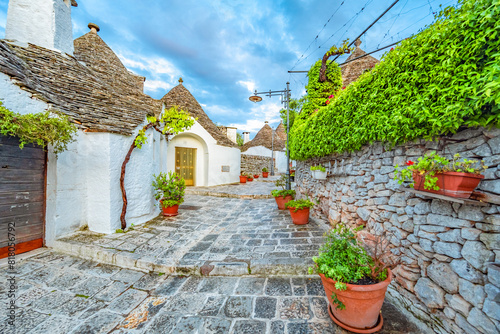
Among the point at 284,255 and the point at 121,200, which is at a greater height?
the point at 121,200

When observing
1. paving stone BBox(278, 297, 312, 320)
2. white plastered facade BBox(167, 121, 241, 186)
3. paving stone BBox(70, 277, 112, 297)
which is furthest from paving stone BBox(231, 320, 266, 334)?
white plastered facade BBox(167, 121, 241, 186)

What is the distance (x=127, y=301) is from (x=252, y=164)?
610 inches

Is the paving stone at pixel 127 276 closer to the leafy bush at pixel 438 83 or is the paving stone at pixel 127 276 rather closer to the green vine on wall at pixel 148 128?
the green vine on wall at pixel 148 128

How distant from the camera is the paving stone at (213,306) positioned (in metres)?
2.29

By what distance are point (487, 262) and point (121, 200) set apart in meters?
6.04

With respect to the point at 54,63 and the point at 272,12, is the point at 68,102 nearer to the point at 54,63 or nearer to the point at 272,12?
the point at 54,63

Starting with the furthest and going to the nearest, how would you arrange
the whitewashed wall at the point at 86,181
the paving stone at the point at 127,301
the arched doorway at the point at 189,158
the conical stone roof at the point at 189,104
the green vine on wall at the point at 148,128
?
1. the conical stone roof at the point at 189,104
2. the arched doorway at the point at 189,158
3. the green vine on wall at the point at 148,128
4. the whitewashed wall at the point at 86,181
5. the paving stone at the point at 127,301

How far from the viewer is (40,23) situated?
5660 mm

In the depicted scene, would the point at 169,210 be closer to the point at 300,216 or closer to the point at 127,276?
the point at 127,276

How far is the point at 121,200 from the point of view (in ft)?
15.4

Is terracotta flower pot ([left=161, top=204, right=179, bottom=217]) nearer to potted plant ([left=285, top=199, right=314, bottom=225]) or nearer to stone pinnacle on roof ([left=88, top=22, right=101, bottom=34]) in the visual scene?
potted plant ([left=285, top=199, right=314, bottom=225])

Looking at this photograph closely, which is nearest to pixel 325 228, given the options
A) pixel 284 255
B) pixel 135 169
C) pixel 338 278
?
pixel 284 255

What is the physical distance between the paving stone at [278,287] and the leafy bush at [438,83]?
2458 millimetres

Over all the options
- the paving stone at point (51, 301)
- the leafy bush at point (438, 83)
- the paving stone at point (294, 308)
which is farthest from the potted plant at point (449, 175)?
the paving stone at point (51, 301)
